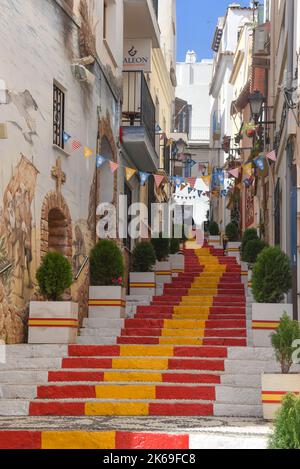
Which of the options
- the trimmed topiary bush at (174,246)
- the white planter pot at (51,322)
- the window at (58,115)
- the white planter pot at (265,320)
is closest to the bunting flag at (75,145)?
the window at (58,115)

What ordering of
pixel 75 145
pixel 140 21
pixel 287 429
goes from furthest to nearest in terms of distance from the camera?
pixel 140 21, pixel 75 145, pixel 287 429

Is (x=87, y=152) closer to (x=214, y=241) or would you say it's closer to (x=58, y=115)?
(x=58, y=115)

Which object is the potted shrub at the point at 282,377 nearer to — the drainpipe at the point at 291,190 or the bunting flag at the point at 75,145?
the drainpipe at the point at 291,190

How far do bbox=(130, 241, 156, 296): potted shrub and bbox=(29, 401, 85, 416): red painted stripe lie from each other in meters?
8.99

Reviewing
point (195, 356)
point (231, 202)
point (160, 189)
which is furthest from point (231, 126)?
point (195, 356)

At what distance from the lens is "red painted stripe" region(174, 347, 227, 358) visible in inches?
552

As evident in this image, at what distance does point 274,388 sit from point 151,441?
2888 millimetres

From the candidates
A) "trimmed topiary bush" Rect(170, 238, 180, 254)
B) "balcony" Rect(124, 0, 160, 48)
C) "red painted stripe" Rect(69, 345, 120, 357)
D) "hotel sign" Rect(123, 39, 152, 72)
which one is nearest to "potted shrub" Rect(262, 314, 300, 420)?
"red painted stripe" Rect(69, 345, 120, 357)

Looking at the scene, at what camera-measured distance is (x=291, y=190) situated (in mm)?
16750

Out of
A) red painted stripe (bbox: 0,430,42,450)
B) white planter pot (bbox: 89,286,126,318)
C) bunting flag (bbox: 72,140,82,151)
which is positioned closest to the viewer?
red painted stripe (bbox: 0,430,42,450)

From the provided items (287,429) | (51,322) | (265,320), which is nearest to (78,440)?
(287,429)

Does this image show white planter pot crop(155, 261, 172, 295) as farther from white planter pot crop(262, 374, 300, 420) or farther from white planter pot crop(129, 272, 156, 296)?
white planter pot crop(262, 374, 300, 420)

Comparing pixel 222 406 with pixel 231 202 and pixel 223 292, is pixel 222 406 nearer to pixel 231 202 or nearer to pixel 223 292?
pixel 223 292

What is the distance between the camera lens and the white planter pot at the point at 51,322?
14.1 metres
